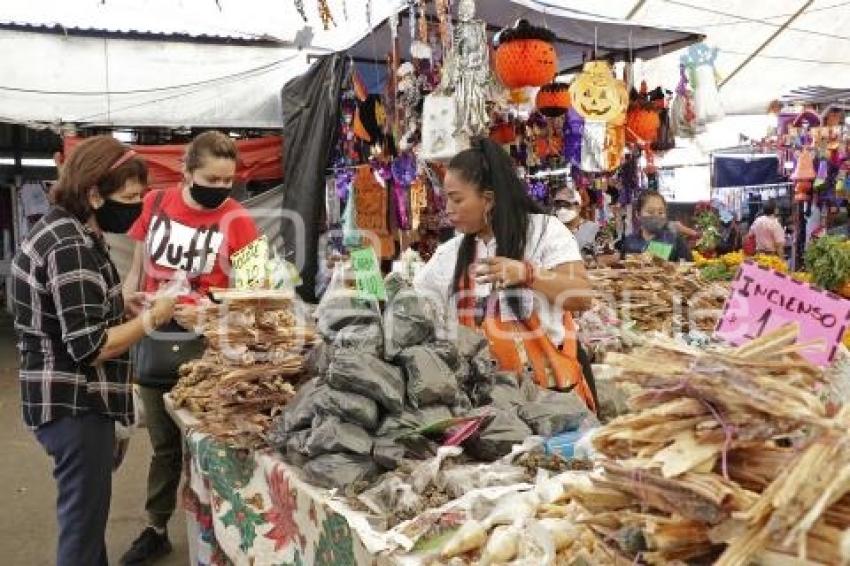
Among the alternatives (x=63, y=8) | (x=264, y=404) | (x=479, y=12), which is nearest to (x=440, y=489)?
(x=264, y=404)

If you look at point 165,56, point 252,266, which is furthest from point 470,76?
point 165,56

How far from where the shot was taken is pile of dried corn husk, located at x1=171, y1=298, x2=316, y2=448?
2490 millimetres

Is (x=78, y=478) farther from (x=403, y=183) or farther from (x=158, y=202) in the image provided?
(x=403, y=183)

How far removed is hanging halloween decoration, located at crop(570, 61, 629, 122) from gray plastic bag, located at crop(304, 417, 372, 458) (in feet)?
12.4

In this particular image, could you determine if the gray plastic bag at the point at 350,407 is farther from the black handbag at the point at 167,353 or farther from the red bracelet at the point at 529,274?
the black handbag at the point at 167,353

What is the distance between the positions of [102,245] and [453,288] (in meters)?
1.11

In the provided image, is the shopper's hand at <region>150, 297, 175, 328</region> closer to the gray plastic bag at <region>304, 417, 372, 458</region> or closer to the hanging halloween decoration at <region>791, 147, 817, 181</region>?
the gray plastic bag at <region>304, 417, 372, 458</region>

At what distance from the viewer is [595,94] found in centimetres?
508

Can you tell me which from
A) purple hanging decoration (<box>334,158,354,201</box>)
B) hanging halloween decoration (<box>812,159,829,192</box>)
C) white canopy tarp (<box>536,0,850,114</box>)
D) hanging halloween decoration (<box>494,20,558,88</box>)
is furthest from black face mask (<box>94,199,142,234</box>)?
hanging halloween decoration (<box>812,159,829,192</box>)

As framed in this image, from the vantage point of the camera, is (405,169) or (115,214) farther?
(405,169)

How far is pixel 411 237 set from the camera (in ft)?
21.0

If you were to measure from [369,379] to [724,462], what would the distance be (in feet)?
3.29

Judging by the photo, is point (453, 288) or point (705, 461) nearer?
point (705, 461)

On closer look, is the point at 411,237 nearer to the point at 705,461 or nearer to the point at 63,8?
the point at 63,8
